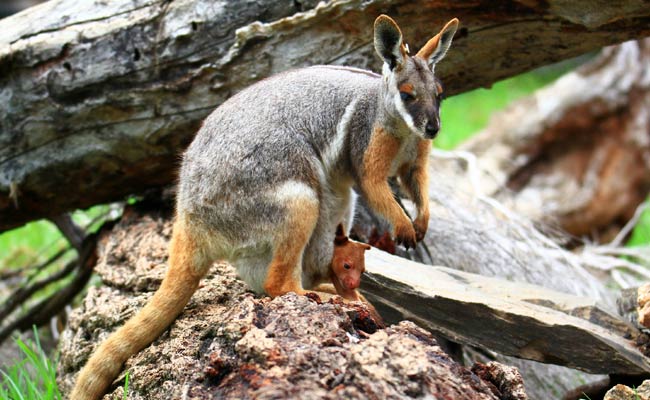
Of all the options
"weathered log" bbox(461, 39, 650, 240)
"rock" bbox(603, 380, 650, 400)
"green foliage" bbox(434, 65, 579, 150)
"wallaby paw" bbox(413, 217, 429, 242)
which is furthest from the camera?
"green foliage" bbox(434, 65, 579, 150)

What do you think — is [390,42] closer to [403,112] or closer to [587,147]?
[403,112]

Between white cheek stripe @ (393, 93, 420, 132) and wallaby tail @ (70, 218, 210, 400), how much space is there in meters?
1.33

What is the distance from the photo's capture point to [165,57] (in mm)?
5285

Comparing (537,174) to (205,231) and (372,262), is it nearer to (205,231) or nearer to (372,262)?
(372,262)

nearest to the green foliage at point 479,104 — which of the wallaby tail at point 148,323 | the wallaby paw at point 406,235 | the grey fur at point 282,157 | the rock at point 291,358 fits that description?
the grey fur at point 282,157

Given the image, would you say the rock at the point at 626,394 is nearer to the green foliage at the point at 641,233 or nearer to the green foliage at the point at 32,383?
the green foliage at the point at 32,383

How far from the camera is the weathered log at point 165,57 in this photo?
5.09 m

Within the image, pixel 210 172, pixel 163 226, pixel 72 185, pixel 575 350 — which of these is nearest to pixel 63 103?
pixel 72 185

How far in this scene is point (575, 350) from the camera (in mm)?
4234

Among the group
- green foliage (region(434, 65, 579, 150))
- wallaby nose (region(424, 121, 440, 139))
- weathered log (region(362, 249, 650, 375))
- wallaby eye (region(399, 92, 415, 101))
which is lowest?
green foliage (region(434, 65, 579, 150))

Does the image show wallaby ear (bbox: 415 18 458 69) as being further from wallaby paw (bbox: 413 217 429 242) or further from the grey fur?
wallaby paw (bbox: 413 217 429 242)

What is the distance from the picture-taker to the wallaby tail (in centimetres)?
398

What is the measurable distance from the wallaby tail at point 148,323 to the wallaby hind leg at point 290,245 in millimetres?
410

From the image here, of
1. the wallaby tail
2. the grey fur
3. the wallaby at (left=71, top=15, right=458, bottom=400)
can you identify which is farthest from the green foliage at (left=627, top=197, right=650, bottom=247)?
the wallaby tail
